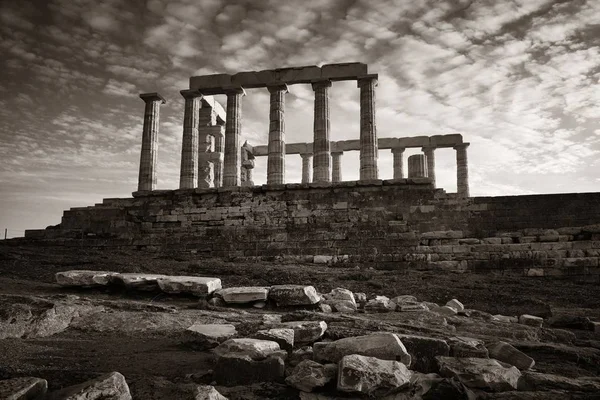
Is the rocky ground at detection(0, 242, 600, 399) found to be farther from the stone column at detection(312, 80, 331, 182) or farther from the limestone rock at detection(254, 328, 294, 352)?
the stone column at detection(312, 80, 331, 182)

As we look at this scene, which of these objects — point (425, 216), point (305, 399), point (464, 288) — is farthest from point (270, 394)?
point (425, 216)

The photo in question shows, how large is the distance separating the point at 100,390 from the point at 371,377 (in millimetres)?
1809

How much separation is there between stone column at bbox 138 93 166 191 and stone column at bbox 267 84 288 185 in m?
6.02

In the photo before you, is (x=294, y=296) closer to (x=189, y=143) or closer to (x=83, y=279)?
(x=83, y=279)

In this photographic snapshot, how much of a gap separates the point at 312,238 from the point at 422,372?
9.13 metres

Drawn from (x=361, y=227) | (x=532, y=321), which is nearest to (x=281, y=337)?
(x=532, y=321)

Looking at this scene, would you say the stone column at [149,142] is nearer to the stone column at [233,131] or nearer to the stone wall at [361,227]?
the stone column at [233,131]

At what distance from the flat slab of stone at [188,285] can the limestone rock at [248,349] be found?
2779 millimetres

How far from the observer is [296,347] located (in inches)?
150

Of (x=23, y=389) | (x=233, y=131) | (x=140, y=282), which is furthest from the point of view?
(x=233, y=131)

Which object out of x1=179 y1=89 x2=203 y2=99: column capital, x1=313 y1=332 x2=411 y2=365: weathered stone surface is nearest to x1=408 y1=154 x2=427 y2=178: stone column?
x1=179 y1=89 x2=203 y2=99: column capital

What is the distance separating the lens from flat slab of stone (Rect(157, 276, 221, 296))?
6082mm

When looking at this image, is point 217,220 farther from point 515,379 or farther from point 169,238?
point 515,379

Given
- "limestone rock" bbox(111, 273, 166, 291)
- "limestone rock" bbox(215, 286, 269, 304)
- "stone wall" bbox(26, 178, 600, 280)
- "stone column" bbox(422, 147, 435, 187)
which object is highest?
"stone column" bbox(422, 147, 435, 187)
